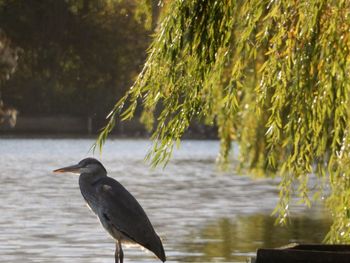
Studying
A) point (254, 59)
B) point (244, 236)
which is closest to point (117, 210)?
point (254, 59)

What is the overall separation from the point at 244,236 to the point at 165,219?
3774 millimetres

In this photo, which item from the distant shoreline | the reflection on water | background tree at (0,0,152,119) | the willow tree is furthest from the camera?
the distant shoreline

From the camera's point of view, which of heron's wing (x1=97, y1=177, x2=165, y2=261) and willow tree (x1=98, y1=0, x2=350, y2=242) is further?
heron's wing (x1=97, y1=177, x2=165, y2=261)

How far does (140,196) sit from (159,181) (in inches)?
342

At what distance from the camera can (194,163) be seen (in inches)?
2277

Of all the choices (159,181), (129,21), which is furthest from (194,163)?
(159,181)

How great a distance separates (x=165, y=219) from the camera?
76.9ft

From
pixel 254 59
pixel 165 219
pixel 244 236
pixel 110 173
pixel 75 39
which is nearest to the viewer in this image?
pixel 254 59

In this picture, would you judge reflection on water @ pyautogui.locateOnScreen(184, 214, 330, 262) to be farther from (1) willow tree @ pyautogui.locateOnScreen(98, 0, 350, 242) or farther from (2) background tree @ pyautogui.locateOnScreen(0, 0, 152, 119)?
(2) background tree @ pyautogui.locateOnScreen(0, 0, 152, 119)

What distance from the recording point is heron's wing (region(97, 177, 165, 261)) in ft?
41.6

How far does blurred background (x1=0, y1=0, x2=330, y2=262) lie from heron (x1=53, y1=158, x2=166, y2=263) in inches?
39.9

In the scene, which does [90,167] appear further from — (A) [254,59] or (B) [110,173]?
(B) [110,173]

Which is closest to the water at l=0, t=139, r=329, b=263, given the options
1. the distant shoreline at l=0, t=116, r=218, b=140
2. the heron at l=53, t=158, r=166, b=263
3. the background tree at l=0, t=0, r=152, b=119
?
the heron at l=53, t=158, r=166, b=263

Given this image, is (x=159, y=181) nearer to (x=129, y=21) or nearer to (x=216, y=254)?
(x=129, y=21)
